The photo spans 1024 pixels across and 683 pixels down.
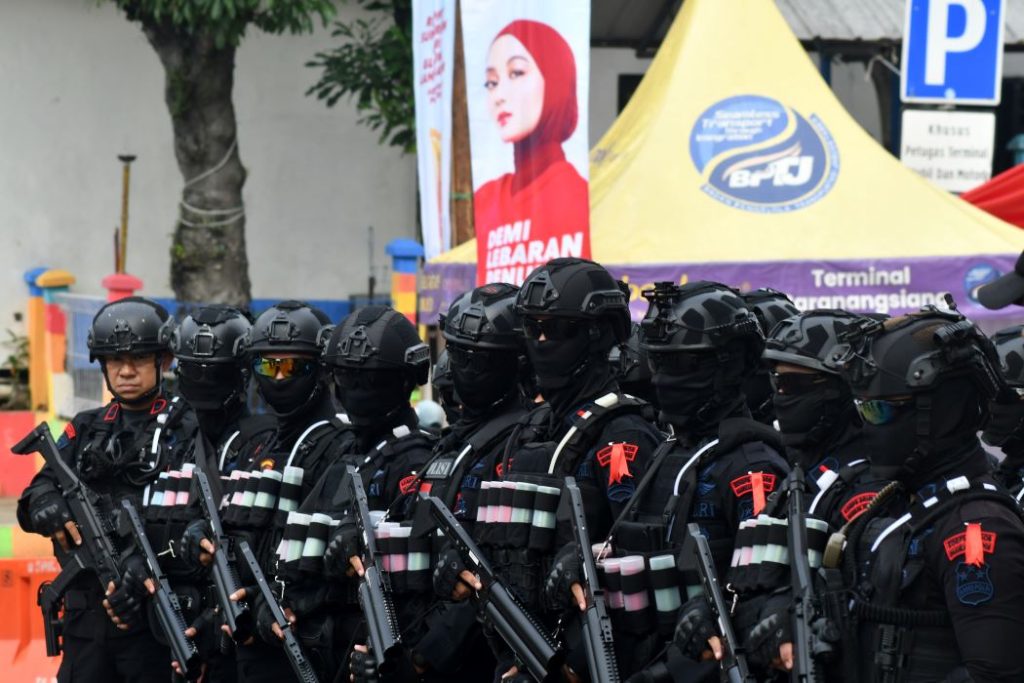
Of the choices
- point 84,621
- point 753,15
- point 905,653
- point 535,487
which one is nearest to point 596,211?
point 753,15

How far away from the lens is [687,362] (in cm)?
541

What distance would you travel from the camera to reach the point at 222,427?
8156mm

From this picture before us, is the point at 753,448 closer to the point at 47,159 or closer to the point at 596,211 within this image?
the point at 596,211

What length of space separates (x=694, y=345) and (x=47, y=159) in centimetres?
1638

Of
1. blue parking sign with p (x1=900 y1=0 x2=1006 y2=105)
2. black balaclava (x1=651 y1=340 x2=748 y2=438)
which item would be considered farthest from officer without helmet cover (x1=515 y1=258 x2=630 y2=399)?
blue parking sign with p (x1=900 y1=0 x2=1006 y2=105)

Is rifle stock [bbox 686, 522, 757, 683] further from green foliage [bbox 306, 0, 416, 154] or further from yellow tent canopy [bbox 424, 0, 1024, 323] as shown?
Answer: green foliage [bbox 306, 0, 416, 154]

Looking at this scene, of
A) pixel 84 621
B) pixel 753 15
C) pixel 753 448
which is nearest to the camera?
pixel 753 448

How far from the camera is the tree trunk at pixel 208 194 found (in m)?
18.2

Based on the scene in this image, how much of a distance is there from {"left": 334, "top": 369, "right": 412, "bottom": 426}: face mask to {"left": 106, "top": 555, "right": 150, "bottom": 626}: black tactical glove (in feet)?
4.98

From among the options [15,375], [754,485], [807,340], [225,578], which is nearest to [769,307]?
[807,340]

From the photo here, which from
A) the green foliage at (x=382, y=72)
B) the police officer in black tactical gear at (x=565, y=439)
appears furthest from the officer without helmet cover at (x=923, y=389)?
the green foliage at (x=382, y=72)

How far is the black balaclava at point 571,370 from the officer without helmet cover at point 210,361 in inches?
99.5

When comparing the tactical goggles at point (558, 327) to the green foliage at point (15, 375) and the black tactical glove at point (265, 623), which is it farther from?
the green foliage at point (15, 375)

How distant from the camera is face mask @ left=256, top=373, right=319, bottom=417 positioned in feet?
24.5
